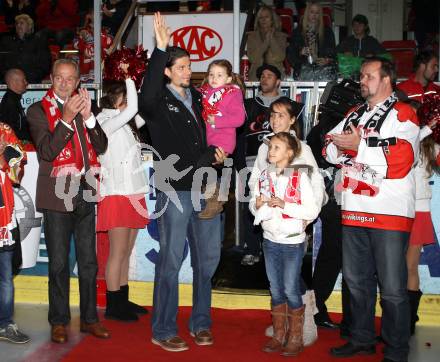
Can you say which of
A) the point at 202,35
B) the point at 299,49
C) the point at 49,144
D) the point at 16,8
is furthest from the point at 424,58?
A: the point at 16,8

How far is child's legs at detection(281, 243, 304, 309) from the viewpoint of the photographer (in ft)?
16.7

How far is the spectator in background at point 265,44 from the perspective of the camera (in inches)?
364

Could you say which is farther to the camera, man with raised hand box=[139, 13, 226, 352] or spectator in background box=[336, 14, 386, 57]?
spectator in background box=[336, 14, 386, 57]

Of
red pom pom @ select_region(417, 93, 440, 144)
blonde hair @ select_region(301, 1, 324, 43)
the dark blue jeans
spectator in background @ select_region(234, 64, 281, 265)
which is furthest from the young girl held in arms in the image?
blonde hair @ select_region(301, 1, 324, 43)

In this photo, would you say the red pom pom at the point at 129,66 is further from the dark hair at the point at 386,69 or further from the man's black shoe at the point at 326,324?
the man's black shoe at the point at 326,324

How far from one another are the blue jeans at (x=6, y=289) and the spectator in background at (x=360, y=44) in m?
5.61

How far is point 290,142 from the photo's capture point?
5.17 metres

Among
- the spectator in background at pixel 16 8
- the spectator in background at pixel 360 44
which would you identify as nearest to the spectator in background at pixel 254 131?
the spectator in background at pixel 360 44

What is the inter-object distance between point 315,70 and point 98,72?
253cm

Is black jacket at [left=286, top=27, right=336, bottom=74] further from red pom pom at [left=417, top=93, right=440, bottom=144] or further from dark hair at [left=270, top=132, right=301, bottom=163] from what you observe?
dark hair at [left=270, top=132, right=301, bottom=163]

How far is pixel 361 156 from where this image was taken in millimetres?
4887

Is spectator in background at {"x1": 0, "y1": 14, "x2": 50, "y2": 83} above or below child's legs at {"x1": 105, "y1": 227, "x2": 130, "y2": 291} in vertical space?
above

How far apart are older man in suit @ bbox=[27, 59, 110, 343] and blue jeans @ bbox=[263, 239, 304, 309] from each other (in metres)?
1.37

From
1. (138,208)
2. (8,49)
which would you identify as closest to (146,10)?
(8,49)
